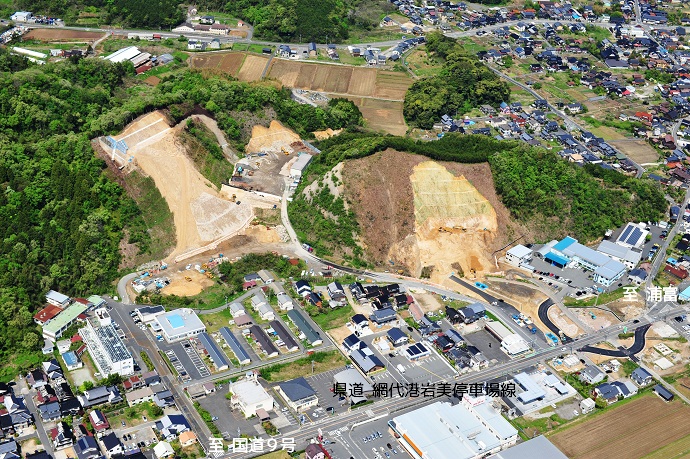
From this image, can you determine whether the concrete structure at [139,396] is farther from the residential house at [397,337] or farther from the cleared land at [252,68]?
the cleared land at [252,68]

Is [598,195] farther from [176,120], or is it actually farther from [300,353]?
[176,120]

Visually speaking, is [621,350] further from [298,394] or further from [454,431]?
[298,394]

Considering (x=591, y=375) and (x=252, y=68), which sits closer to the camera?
(x=591, y=375)

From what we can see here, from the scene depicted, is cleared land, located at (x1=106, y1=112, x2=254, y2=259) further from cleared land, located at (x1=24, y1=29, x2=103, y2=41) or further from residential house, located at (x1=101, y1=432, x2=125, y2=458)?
cleared land, located at (x1=24, y1=29, x2=103, y2=41)

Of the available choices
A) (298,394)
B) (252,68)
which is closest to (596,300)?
(298,394)

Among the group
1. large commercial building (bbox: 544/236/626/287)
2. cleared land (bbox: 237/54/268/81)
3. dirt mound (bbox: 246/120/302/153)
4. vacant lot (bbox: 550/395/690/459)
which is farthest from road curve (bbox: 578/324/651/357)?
cleared land (bbox: 237/54/268/81)

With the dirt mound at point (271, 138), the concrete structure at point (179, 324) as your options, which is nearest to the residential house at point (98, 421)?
the concrete structure at point (179, 324)

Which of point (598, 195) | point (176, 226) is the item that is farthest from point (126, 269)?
point (598, 195)
